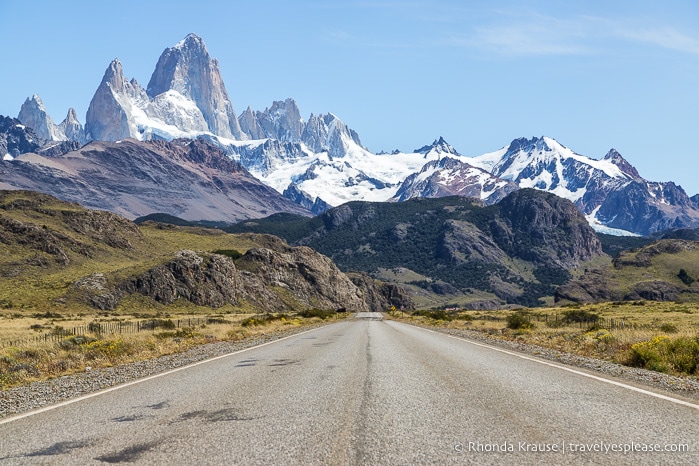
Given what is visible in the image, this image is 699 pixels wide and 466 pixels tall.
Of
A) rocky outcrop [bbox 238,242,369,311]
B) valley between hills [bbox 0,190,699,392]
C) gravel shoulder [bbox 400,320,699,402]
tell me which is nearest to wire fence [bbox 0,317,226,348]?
valley between hills [bbox 0,190,699,392]

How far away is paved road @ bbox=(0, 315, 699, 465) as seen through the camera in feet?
23.9

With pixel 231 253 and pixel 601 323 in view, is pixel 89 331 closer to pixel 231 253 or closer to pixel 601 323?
pixel 601 323

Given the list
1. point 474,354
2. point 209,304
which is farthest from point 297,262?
point 474,354

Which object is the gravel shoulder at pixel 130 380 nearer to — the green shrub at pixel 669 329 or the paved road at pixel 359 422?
the paved road at pixel 359 422

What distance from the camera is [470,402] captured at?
10.7m

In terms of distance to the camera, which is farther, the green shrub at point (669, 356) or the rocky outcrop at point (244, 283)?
the rocky outcrop at point (244, 283)

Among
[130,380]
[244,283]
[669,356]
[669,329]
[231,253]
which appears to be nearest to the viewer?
[130,380]

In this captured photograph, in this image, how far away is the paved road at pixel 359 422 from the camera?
23.9ft

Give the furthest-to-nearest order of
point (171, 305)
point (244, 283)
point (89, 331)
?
point (244, 283), point (171, 305), point (89, 331)

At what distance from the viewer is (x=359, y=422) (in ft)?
29.5

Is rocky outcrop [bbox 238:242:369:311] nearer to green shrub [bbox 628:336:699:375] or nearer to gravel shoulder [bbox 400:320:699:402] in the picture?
gravel shoulder [bbox 400:320:699:402]

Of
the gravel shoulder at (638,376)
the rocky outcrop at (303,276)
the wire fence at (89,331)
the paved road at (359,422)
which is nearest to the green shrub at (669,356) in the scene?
the gravel shoulder at (638,376)

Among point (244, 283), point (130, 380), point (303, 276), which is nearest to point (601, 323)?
point (130, 380)

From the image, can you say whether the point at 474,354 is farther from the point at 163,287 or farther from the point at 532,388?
the point at 163,287
